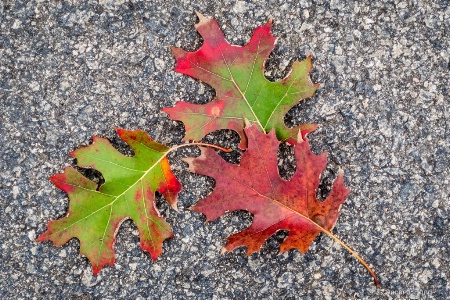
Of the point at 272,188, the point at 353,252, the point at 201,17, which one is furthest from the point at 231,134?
the point at 353,252

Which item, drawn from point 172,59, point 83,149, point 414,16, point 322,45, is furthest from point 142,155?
point 414,16

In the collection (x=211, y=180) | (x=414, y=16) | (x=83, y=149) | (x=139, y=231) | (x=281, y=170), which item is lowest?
(x=139, y=231)

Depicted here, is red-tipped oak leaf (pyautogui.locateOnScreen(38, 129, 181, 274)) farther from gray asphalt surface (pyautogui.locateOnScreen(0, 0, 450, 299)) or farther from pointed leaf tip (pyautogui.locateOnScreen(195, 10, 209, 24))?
pointed leaf tip (pyautogui.locateOnScreen(195, 10, 209, 24))

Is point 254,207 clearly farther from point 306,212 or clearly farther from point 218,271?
point 218,271

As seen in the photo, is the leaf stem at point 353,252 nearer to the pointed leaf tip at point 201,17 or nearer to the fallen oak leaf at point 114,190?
the fallen oak leaf at point 114,190

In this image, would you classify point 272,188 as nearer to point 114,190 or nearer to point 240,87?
point 240,87

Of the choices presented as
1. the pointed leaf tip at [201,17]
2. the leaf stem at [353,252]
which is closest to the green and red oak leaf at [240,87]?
the pointed leaf tip at [201,17]

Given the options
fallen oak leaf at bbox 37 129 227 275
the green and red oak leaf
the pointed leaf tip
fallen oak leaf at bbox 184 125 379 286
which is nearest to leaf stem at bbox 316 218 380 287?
fallen oak leaf at bbox 184 125 379 286
